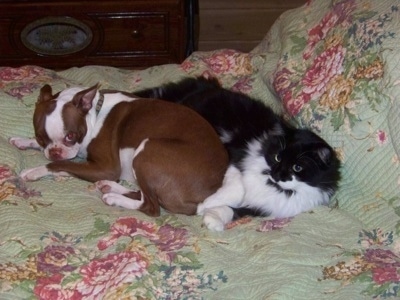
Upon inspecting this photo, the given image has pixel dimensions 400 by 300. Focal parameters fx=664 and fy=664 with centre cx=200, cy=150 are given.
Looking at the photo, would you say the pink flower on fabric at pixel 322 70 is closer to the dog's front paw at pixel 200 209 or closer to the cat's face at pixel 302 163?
the cat's face at pixel 302 163

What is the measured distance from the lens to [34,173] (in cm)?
191

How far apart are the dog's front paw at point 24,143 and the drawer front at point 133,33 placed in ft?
A: 4.41

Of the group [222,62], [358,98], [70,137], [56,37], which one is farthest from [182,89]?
[56,37]

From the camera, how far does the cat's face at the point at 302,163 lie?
1.80 metres

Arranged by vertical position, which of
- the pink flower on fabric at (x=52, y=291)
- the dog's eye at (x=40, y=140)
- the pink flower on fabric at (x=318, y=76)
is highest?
the pink flower on fabric at (x=318, y=76)

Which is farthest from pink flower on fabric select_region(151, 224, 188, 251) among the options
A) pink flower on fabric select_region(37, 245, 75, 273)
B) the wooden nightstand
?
the wooden nightstand

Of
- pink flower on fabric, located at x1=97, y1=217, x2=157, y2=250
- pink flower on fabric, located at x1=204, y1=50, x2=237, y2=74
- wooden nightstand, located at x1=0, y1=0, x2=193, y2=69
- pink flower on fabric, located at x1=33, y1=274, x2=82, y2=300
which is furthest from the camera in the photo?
wooden nightstand, located at x1=0, y1=0, x2=193, y2=69

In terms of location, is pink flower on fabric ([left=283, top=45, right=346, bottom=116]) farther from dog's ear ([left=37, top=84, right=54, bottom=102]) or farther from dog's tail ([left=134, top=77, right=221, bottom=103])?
dog's ear ([left=37, top=84, right=54, bottom=102])

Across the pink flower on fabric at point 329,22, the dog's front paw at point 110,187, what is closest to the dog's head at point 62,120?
the dog's front paw at point 110,187

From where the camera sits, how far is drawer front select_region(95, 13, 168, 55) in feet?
10.8

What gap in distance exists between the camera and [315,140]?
6.02 ft

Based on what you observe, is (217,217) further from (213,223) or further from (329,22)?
(329,22)

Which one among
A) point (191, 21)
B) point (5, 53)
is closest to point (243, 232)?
point (191, 21)

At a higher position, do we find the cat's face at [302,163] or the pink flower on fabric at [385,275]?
the cat's face at [302,163]
